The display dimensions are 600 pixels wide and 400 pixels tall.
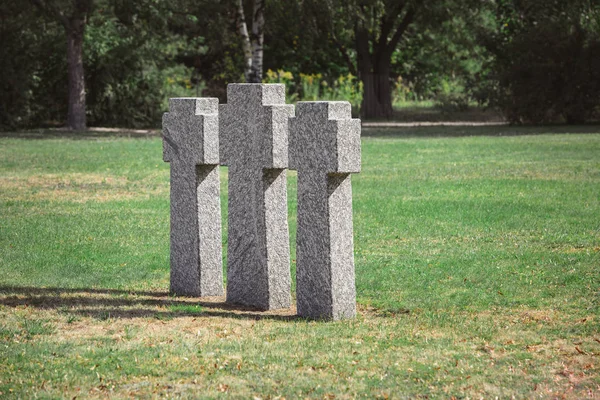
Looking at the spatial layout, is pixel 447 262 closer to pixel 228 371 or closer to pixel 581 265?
pixel 581 265

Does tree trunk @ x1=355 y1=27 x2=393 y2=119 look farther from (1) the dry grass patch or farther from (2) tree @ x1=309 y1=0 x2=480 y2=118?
(1) the dry grass patch

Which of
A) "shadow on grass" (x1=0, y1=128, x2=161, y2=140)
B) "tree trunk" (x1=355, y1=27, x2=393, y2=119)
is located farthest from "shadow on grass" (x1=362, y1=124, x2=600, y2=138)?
"shadow on grass" (x1=0, y1=128, x2=161, y2=140)

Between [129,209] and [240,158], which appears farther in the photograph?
[129,209]

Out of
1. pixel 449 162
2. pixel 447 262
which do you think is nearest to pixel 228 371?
pixel 447 262

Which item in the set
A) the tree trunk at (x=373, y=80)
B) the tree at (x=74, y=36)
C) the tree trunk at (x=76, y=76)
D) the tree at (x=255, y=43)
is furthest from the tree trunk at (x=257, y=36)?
the tree trunk at (x=373, y=80)

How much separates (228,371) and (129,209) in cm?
785

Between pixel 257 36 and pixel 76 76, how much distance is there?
543 cm

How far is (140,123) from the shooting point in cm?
3325

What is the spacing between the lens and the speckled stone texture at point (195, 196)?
817cm

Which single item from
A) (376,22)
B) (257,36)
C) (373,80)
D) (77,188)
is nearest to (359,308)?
(77,188)

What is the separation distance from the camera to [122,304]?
8070mm

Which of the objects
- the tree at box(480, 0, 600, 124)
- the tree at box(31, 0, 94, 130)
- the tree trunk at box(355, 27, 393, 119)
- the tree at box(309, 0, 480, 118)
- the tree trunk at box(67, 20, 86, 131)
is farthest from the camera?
the tree trunk at box(355, 27, 393, 119)

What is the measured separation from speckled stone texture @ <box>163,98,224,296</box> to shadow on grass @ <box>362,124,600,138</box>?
63.2 feet

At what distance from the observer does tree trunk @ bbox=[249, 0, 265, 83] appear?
98.7 ft
